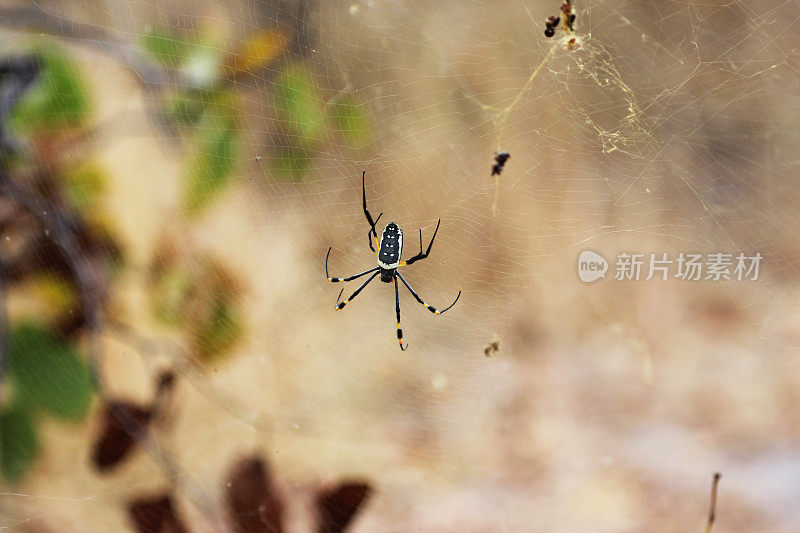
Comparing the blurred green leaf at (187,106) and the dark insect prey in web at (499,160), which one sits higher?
the dark insect prey in web at (499,160)

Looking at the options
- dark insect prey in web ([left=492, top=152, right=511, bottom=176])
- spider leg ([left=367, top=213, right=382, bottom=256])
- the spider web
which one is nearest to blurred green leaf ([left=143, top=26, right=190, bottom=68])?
the spider web

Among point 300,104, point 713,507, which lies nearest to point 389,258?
point 300,104

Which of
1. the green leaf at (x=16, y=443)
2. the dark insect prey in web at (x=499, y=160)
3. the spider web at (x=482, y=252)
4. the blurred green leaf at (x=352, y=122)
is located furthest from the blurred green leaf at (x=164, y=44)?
the green leaf at (x=16, y=443)

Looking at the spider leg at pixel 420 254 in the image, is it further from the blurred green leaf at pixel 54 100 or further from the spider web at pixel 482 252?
the blurred green leaf at pixel 54 100

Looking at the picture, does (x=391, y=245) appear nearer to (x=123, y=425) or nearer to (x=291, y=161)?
(x=291, y=161)

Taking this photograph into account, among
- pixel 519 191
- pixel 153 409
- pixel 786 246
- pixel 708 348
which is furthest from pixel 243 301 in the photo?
pixel 786 246

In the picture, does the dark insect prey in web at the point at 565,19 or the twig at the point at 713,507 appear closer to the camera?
the dark insect prey in web at the point at 565,19
